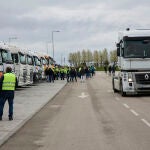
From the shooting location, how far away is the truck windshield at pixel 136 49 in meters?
25.9

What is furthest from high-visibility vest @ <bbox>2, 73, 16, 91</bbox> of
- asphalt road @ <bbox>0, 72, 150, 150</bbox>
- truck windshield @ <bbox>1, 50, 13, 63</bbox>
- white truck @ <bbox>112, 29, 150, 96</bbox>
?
truck windshield @ <bbox>1, 50, 13, 63</bbox>

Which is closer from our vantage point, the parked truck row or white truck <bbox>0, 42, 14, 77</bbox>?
white truck <bbox>0, 42, 14, 77</bbox>

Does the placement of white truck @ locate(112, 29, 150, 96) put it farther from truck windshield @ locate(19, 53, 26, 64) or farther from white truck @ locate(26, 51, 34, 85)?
white truck @ locate(26, 51, 34, 85)

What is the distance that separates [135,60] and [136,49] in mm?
586

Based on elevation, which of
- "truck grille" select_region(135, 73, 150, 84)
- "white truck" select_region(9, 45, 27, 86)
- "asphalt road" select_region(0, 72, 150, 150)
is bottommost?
"asphalt road" select_region(0, 72, 150, 150)

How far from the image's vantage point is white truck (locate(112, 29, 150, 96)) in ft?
85.0

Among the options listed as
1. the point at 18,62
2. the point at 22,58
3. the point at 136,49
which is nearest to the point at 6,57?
the point at 18,62

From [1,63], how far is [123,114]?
13.6m

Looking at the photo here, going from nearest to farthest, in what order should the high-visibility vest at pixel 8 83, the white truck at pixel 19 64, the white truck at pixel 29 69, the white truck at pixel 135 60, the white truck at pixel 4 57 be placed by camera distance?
the high-visibility vest at pixel 8 83 → the white truck at pixel 135 60 → the white truck at pixel 4 57 → the white truck at pixel 19 64 → the white truck at pixel 29 69

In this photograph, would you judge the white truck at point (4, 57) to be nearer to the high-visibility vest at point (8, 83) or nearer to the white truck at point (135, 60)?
the white truck at point (135, 60)

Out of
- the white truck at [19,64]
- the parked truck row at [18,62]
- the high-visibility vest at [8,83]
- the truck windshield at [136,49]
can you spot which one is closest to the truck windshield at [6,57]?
the parked truck row at [18,62]

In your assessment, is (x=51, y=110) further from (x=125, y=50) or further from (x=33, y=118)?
(x=125, y=50)

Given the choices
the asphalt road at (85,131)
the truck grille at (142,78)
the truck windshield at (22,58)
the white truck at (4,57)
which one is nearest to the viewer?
the asphalt road at (85,131)

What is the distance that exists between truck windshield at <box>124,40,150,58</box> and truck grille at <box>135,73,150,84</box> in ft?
3.26
